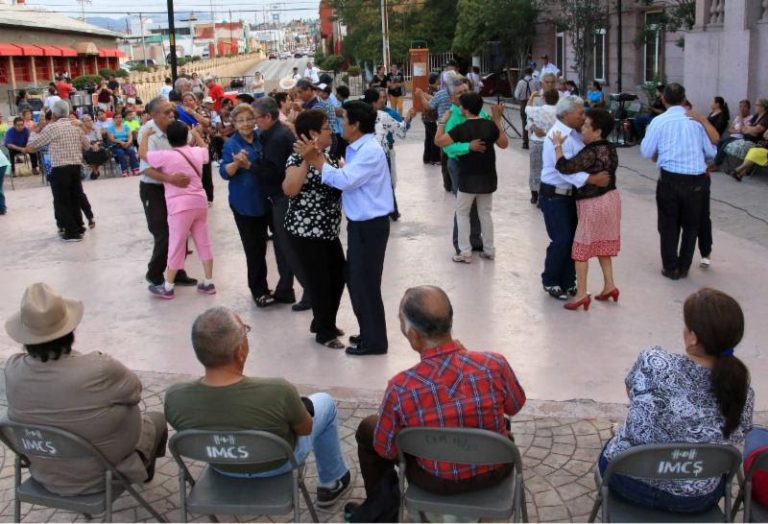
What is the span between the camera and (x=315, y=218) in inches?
217

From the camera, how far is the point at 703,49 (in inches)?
551

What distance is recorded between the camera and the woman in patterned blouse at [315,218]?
5.27 metres

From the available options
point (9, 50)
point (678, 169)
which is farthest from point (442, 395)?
point (9, 50)

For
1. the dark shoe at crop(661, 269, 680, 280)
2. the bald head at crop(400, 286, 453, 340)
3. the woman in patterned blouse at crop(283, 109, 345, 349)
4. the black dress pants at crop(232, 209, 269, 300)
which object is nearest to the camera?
the bald head at crop(400, 286, 453, 340)

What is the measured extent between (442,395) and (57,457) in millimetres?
1566

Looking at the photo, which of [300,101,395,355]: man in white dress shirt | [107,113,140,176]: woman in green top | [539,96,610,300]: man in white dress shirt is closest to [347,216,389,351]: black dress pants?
[300,101,395,355]: man in white dress shirt

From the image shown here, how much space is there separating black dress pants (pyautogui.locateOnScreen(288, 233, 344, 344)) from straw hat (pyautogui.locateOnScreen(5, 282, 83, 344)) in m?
2.17

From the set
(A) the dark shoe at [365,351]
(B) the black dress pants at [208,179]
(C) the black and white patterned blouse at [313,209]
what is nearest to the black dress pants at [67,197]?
(B) the black dress pants at [208,179]

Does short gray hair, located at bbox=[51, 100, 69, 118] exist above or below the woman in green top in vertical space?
above

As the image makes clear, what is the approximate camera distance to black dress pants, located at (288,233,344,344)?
Result: 18.3ft

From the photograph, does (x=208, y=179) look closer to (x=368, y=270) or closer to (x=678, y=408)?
(x=368, y=270)

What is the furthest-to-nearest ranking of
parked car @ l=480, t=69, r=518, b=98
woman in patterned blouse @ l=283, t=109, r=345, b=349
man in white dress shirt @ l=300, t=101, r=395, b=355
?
parked car @ l=480, t=69, r=518, b=98 < woman in patterned blouse @ l=283, t=109, r=345, b=349 < man in white dress shirt @ l=300, t=101, r=395, b=355

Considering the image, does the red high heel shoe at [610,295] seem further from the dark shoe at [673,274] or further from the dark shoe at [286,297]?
the dark shoe at [286,297]

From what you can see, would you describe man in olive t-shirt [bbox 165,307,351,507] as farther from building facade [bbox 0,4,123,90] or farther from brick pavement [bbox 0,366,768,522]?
building facade [bbox 0,4,123,90]
